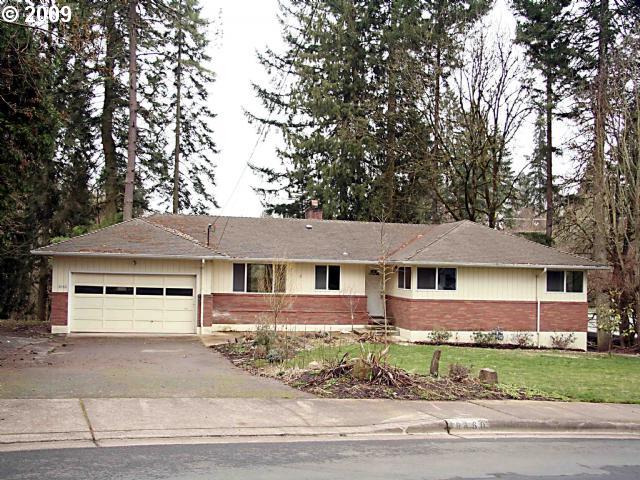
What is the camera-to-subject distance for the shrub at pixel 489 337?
26.3 metres

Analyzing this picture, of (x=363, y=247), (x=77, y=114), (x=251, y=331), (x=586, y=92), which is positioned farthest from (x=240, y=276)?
(x=586, y=92)

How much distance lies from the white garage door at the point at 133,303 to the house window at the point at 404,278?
821cm

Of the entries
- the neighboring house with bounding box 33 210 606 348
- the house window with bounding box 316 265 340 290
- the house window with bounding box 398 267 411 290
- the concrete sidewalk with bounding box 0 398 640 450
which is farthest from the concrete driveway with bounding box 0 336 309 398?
the house window with bounding box 398 267 411 290

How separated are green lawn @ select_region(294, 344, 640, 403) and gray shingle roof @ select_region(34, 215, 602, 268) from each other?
3.86 meters

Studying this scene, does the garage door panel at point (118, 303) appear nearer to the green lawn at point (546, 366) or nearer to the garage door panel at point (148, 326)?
the garage door panel at point (148, 326)

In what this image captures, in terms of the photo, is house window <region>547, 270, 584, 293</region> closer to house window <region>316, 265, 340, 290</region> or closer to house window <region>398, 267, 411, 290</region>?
house window <region>398, 267, 411, 290</region>

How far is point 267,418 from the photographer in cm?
1073

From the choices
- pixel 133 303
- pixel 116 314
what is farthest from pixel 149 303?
pixel 116 314

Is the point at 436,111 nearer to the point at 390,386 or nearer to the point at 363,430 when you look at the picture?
the point at 390,386

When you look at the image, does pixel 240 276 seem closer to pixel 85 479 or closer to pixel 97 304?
pixel 97 304

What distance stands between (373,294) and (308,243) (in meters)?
3.69

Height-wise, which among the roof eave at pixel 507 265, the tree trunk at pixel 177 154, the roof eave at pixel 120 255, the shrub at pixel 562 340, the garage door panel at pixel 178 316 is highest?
the tree trunk at pixel 177 154

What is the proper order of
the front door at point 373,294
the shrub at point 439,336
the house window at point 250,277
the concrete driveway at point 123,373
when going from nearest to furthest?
the concrete driveway at point 123,373, the shrub at point 439,336, the house window at point 250,277, the front door at point 373,294

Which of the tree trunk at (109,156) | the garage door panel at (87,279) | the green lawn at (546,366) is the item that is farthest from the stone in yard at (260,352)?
the tree trunk at (109,156)
